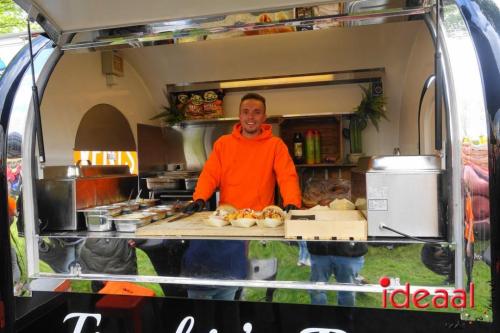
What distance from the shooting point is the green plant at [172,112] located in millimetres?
5023

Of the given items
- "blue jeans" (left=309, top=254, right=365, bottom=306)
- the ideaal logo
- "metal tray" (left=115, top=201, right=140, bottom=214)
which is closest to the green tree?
"metal tray" (left=115, top=201, right=140, bottom=214)

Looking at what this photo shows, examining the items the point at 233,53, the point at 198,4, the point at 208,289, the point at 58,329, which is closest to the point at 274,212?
the point at 208,289

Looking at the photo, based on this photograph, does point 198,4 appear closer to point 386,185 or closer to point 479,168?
point 386,185

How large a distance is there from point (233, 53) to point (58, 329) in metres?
3.51

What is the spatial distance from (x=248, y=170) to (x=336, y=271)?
1371 mm

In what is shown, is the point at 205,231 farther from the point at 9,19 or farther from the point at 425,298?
the point at 9,19

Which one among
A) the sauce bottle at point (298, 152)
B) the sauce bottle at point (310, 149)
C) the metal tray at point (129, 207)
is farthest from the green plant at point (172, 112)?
the metal tray at point (129, 207)

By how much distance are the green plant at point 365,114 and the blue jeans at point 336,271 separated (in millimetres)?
3287

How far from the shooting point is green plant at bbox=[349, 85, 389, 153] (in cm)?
445

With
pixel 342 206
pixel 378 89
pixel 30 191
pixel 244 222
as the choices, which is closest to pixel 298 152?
pixel 378 89

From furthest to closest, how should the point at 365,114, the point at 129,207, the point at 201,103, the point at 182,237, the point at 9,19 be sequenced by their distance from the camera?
the point at 9,19 → the point at 201,103 → the point at 365,114 → the point at 129,207 → the point at 182,237

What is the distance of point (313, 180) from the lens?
4.92 meters

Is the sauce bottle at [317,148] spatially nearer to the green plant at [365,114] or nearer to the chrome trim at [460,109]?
the green plant at [365,114]

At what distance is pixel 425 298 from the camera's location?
4.55 feet
